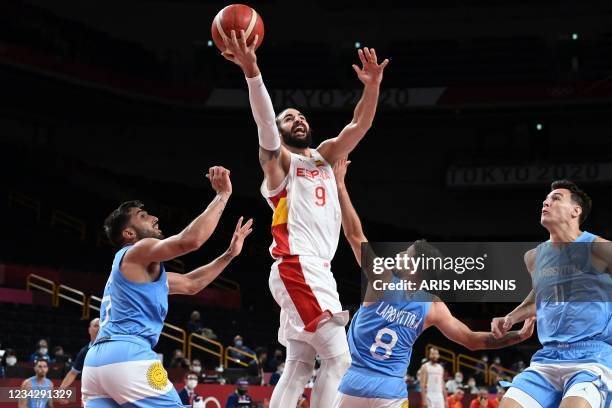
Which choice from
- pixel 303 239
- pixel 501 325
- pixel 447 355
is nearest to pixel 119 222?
pixel 303 239

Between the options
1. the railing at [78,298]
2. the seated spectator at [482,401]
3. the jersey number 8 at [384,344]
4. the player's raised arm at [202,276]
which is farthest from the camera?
the railing at [78,298]

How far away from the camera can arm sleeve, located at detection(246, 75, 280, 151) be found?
6.23 metres

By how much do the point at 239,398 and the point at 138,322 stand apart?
31.3 feet

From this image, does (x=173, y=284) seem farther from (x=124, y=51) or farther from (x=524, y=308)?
(x=124, y=51)

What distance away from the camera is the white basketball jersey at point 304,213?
21.4ft

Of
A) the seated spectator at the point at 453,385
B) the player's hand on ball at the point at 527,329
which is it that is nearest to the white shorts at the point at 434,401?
the seated spectator at the point at 453,385

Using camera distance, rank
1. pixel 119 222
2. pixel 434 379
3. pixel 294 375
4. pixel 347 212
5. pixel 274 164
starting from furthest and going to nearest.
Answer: pixel 434 379 < pixel 347 212 < pixel 119 222 < pixel 274 164 < pixel 294 375

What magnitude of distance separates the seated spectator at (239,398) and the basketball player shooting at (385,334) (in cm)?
870

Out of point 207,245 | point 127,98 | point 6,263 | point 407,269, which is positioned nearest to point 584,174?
point 207,245

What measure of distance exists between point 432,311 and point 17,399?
8.91 meters

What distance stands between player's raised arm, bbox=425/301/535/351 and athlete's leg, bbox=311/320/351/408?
0.97m

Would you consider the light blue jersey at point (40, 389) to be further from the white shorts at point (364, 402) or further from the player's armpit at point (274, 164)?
the player's armpit at point (274, 164)

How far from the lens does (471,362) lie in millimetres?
27375

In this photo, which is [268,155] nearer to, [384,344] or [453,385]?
[384,344]
